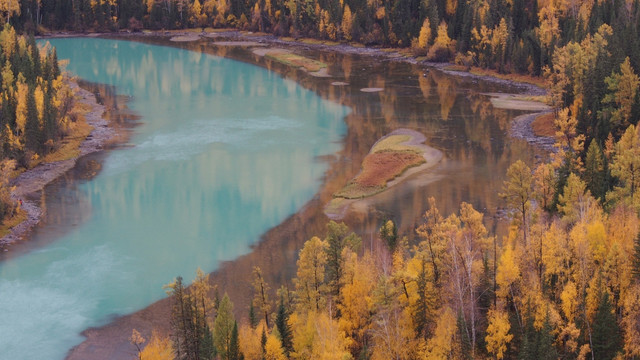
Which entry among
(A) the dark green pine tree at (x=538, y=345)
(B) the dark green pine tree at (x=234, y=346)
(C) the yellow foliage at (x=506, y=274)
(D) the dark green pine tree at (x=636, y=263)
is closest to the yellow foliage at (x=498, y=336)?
(A) the dark green pine tree at (x=538, y=345)

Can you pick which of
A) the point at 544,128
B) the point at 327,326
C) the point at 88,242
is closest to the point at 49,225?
the point at 88,242

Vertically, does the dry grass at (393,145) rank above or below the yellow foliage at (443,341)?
above

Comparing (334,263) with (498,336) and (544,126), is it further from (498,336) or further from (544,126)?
(544,126)

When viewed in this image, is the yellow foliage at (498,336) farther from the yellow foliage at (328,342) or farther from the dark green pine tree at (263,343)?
the dark green pine tree at (263,343)

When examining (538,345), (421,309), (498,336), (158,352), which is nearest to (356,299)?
(421,309)

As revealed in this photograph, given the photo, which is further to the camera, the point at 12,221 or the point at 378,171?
the point at 378,171

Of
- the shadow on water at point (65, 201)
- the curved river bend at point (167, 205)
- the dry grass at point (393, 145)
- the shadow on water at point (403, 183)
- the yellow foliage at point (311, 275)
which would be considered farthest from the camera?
the dry grass at point (393, 145)
